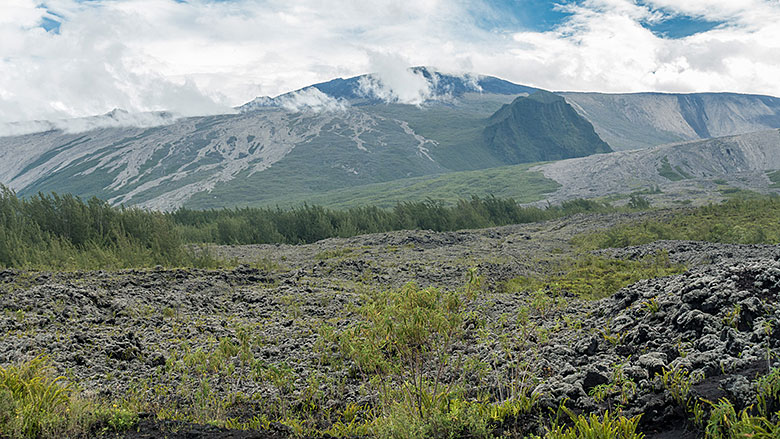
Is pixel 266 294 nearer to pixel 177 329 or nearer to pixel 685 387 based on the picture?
pixel 177 329

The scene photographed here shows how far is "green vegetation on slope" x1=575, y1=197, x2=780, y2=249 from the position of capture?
21281 mm

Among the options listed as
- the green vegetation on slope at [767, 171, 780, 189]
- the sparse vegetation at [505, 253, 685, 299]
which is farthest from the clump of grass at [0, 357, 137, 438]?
the green vegetation on slope at [767, 171, 780, 189]

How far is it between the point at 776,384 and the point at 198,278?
13.3m

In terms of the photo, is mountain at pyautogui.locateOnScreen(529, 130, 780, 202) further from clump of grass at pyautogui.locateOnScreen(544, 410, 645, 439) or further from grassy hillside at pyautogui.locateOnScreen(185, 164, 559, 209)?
clump of grass at pyautogui.locateOnScreen(544, 410, 645, 439)

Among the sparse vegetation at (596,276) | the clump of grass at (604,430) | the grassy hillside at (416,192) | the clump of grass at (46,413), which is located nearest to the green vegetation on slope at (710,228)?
the sparse vegetation at (596,276)

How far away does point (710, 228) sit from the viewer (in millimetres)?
23969

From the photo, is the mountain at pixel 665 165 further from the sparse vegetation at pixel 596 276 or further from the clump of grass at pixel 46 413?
the clump of grass at pixel 46 413

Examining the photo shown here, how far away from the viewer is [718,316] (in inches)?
225

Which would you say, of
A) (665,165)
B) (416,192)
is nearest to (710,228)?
(665,165)

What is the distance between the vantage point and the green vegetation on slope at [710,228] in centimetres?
2128

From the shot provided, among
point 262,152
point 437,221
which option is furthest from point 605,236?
point 262,152

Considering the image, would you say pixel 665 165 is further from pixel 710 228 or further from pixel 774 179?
pixel 710 228

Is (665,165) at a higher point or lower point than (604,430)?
lower

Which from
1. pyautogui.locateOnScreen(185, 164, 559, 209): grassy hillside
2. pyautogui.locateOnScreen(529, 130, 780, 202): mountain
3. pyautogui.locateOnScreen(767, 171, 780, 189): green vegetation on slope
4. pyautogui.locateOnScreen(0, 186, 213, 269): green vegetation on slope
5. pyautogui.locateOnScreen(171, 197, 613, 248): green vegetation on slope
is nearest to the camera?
pyautogui.locateOnScreen(0, 186, 213, 269): green vegetation on slope
